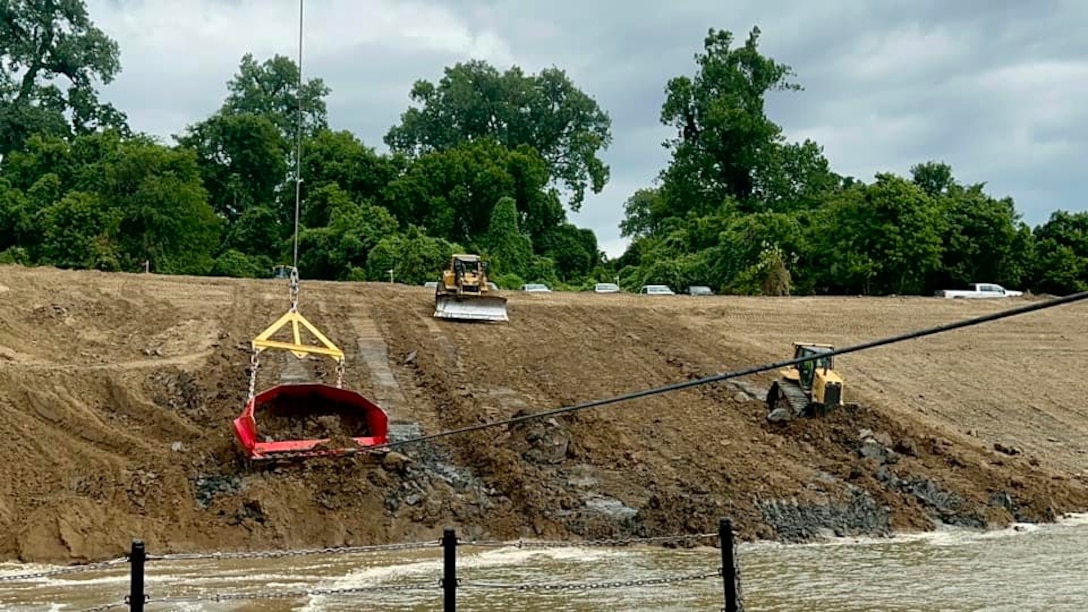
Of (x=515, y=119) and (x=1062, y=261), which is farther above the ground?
(x=515, y=119)

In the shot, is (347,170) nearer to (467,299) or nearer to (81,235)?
(81,235)

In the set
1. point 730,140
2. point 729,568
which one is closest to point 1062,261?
point 730,140

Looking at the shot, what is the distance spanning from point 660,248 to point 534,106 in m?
16.5

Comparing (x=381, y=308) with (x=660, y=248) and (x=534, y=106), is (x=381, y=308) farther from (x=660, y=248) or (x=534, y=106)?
(x=534, y=106)

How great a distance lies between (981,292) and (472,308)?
21118 millimetres

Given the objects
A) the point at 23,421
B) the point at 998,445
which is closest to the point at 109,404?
the point at 23,421

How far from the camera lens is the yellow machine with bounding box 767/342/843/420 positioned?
66.6 feet

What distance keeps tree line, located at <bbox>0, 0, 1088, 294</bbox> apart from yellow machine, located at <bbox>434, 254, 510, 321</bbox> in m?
7.48

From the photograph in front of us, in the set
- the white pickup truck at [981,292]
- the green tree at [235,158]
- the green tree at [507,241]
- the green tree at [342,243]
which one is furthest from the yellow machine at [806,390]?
the green tree at [235,158]

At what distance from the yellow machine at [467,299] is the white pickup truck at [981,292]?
18924 millimetres

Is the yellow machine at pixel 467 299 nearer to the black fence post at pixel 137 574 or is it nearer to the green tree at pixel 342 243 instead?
the green tree at pixel 342 243

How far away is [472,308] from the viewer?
2905 cm

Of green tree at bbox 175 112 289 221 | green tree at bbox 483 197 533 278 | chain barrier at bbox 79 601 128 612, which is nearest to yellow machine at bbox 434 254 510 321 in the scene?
chain barrier at bbox 79 601 128 612

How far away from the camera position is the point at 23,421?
17.9 metres
